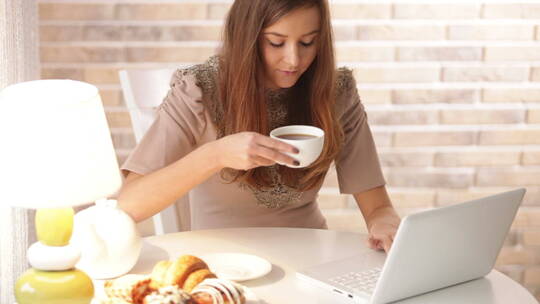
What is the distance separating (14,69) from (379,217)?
1.00 metres

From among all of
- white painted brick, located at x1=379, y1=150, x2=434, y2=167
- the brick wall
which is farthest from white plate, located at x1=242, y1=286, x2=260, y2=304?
white painted brick, located at x1=379, y1=150, x2=434, y2=167

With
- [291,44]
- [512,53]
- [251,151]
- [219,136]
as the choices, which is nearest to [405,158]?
[512,53]

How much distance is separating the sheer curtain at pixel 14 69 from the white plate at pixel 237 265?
725mm

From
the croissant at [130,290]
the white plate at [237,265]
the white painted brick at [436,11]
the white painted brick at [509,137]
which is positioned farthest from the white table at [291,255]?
the white painted brick at [509,137]

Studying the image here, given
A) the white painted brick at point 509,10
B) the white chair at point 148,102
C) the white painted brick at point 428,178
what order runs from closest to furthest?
the white chair at point 148,102, the white painted brick at point 509,10, the white painted brick at point 428,178

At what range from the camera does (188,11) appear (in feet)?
9.70

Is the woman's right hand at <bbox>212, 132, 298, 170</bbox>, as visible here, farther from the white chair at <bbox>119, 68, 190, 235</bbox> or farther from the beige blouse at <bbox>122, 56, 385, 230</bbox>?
the white chair at <bbox>119, 68, 190, 235</bbox>

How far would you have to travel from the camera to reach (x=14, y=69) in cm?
212

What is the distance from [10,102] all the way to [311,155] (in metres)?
0.57

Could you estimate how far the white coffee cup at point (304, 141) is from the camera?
156 centimetres

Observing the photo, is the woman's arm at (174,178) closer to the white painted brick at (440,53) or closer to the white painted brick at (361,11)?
the white painted brick at (361,11)

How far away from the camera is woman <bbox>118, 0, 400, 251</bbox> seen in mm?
1861

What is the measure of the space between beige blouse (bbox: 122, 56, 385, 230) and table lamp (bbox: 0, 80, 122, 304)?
0.64m

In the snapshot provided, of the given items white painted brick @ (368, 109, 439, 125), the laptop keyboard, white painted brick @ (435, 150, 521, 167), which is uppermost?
white painted brick @ (368, 109, 439, 125)
